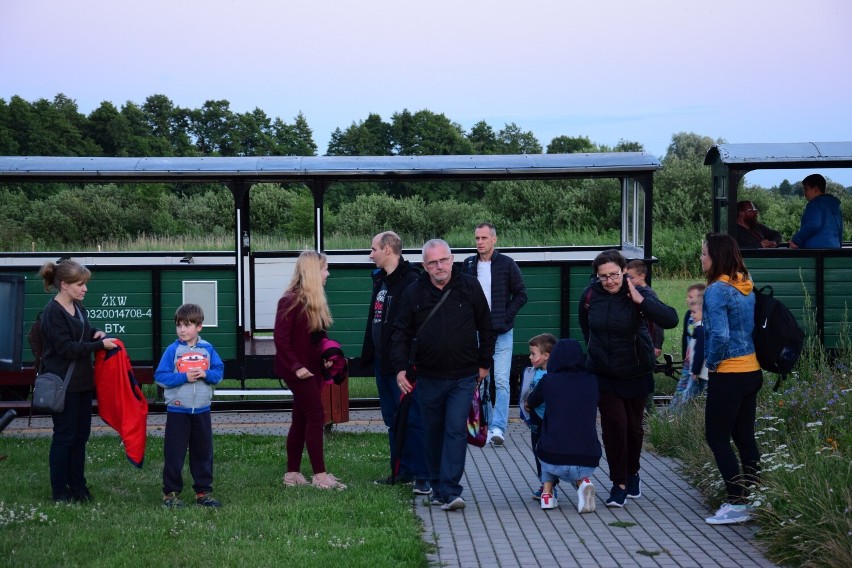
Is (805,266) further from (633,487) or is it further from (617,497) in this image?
(617,497)

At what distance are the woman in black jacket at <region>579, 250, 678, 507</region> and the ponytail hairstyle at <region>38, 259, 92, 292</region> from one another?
3452 millimetres

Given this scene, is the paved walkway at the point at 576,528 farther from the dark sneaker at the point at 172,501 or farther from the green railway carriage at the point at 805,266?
the green railway carriage at the point at 805,266

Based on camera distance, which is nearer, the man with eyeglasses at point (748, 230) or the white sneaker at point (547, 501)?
the white sneaker at point (547, 501)

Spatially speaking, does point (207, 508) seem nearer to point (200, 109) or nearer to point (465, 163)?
point (465, 163)

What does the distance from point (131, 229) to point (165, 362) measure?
23.1m

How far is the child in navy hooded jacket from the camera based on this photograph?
299 inches

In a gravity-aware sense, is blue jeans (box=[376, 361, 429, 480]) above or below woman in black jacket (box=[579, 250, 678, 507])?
below

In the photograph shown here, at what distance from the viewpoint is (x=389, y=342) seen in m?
8.19

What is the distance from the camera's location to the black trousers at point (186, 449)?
762 centimetres

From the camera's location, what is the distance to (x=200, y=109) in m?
48.2

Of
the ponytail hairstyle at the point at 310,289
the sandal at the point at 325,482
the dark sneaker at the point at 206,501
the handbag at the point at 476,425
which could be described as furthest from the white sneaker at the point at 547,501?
the dark sneaker at the point at 206,501

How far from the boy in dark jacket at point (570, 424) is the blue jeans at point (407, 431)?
3.62ft

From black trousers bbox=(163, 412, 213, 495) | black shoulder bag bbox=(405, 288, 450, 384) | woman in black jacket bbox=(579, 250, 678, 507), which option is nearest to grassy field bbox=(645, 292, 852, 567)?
woman in black jacket bbox=(579, 250, 678, 507)

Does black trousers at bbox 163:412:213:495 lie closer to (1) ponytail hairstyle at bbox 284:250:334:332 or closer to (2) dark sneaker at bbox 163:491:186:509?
(2) dark sneaker at bbox 163:491:186:509
